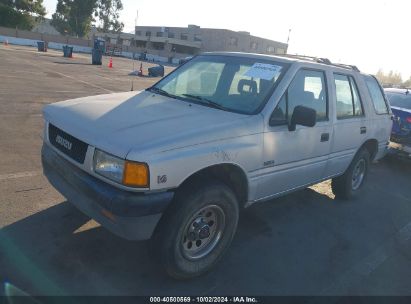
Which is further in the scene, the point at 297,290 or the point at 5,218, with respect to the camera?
the point at 5,218

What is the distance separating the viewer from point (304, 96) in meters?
4.13

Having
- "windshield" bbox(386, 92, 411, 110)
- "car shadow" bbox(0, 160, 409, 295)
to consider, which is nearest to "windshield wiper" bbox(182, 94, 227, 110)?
"car shadow" bbox(0, 160, 409, 295)

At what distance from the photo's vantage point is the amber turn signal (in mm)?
2742

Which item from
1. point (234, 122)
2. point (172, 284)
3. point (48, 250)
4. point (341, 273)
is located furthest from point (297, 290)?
point (48, 250)

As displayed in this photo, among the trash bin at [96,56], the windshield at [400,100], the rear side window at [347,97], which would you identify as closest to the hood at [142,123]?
the rear side window at [347,97]

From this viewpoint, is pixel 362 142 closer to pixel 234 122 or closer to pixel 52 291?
pixel 234 122

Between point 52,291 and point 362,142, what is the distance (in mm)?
4403

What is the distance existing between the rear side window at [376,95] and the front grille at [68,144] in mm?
4300

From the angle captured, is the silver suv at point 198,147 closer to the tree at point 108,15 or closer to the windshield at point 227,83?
the windshield at point 227,83

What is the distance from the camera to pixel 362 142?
5.42m

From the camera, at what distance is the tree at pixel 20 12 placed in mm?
54406

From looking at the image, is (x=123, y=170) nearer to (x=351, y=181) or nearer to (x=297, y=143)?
(x=297, y=143)

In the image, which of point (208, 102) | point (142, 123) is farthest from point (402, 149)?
point (142, 123)

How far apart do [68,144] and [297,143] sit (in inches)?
89.8
